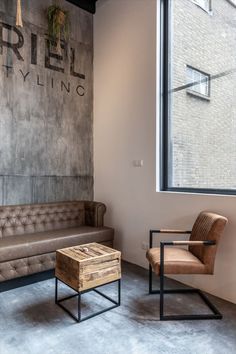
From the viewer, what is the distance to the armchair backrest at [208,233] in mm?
2467

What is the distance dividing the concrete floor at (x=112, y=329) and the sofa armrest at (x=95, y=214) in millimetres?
1281

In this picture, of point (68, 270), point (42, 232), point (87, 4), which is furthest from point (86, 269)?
point (87, 4)

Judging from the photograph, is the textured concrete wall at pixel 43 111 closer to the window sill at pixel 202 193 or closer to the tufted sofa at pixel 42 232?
the tufted sofa at pixel 42 232

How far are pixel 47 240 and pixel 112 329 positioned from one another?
1.39 m

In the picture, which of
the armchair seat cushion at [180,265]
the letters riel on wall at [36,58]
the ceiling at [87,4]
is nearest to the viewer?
the armchair seat cushion at [180,265]

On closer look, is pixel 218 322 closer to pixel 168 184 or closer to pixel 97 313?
pixel 97 313

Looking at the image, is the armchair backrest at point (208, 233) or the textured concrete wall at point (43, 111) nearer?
the armchair backrest at point (208, 233)

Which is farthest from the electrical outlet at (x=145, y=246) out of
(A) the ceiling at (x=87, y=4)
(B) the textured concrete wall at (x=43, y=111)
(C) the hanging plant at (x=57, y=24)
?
(A) the ceiling at (x=87, y=4)

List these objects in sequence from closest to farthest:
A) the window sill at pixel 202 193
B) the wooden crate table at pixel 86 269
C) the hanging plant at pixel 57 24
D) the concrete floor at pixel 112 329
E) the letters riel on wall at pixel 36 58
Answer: the concrete floor at pixel 112 329 < the wooden crate table at pixel 86 269 < the window sill at pixel 202 193 < the letters riel on wall at pixel 36 58 < the hanging plant at pixel 57 24

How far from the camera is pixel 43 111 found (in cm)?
393

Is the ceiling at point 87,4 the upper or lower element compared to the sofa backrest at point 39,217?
upper

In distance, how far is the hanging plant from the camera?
154 inches

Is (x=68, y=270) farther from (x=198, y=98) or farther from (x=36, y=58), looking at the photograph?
→ (x=36, y=58)

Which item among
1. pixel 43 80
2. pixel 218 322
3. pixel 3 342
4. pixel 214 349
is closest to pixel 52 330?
pixel 3 342
